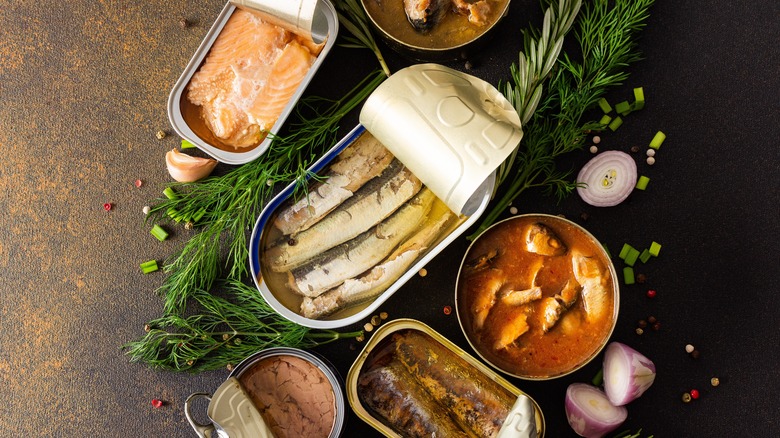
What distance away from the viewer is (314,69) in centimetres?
177

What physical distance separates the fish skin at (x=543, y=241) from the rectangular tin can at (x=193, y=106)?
2.67ft

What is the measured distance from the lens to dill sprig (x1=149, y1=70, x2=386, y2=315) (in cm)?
182

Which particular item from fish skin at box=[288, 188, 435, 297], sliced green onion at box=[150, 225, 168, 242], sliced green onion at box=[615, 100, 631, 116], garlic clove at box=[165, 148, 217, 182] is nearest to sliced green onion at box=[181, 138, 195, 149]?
garlic clove at box=[165, 148, 217, 182]

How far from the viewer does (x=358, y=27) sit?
187 centimetres

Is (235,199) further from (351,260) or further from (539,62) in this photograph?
(539,62)

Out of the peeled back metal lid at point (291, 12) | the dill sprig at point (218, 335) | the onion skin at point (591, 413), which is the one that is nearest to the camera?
the peeled back metal lid at point (291, 12)

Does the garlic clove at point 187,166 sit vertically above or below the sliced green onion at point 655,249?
above

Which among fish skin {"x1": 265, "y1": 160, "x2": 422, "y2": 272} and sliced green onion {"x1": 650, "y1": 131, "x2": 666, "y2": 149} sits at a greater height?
sliced green onion {"x1": 650, "y1": 131, "x2": 666, "y2": 149}

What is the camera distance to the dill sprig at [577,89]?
1758mm

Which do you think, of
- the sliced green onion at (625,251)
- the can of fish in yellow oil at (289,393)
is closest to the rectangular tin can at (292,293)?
the can of fish in yellow oil at (289,393)

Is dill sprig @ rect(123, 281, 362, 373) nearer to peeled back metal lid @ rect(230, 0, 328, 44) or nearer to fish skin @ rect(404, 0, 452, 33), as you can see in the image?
peeled back metal lid @ rect(230, 0, 328, 44)

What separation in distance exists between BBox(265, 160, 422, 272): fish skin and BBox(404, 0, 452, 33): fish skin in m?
0.42

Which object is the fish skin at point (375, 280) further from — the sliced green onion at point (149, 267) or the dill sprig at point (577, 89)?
the sliced green onion at point (149, 267)

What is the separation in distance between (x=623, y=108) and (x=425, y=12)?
2.30 feet
